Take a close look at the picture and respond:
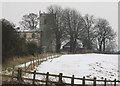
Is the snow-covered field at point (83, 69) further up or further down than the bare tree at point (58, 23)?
further down

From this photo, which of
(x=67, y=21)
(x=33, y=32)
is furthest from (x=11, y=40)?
(x=33, y=32)

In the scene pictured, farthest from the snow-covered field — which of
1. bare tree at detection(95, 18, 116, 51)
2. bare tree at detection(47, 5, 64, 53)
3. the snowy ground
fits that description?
bare tree at detection(95, 18, 116, 51)

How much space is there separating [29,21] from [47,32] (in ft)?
42.2

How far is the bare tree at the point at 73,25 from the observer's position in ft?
316

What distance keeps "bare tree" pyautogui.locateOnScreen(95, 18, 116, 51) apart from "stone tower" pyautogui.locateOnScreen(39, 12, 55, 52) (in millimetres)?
15983

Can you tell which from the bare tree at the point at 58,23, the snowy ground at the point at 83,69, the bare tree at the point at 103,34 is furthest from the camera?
the bare tree at the point at 103,34

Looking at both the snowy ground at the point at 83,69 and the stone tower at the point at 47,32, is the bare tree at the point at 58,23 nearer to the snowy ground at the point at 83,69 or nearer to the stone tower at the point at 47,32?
the stone tower at the point at 47,32

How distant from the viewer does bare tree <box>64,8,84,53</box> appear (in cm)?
9638

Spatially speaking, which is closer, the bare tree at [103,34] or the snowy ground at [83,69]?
the snowy ground at [83,69]

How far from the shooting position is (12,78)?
22531 mm

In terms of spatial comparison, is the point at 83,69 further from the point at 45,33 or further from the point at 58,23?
the point at 45,33

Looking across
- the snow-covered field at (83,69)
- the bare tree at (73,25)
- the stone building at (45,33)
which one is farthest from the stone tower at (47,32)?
the snow-covered field at (83,69)

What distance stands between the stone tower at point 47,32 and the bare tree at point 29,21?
4.61m

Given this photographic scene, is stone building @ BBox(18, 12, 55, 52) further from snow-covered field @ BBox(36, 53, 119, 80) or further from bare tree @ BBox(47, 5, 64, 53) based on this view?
snow-covered field @ BBox(36, 53, 119, 80)
